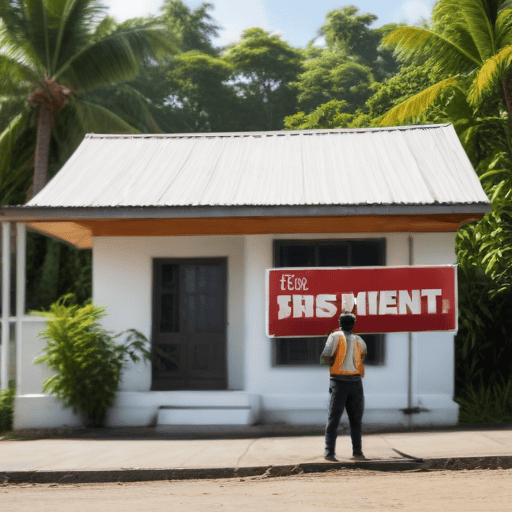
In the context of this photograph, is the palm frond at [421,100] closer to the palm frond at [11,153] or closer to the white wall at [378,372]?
the white wall at [378,372]

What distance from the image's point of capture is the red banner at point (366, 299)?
1066cm

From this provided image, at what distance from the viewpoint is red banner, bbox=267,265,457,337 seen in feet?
35.0

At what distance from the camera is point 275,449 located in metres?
8.98

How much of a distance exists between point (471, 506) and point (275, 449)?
10.3 ft

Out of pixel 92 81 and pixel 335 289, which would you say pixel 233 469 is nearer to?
pixel 335 289

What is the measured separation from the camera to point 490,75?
14297mm

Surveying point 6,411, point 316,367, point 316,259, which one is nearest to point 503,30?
point 316,259

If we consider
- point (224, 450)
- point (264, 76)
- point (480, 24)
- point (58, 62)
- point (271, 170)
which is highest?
point (264, 76)

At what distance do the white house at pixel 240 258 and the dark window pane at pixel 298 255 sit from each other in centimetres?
2

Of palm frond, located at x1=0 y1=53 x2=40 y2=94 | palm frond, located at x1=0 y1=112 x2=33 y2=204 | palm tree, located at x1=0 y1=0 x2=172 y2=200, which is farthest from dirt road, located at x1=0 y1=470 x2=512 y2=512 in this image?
palm frond, located at x1=0 y1=112 x2=33 y2=204

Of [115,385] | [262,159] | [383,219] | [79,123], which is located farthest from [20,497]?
[79,123]

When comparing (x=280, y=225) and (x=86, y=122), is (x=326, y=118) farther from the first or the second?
(x=280, y=225)

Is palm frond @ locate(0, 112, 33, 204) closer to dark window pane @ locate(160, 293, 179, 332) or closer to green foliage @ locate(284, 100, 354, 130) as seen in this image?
green foliage @ locate(284, 100, 354, 130)

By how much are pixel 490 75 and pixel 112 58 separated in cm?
1270
